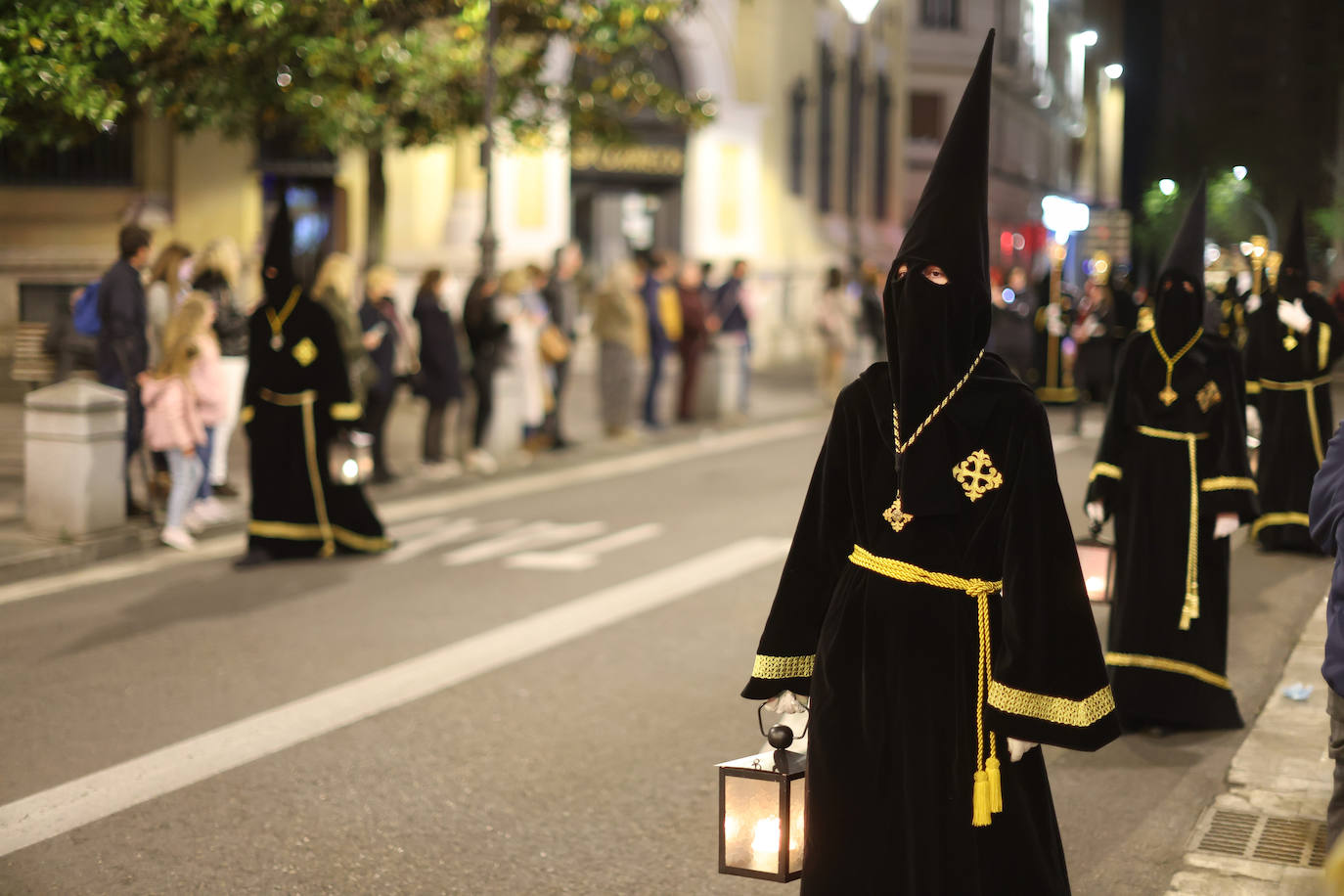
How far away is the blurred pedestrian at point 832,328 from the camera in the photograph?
75.9 ft

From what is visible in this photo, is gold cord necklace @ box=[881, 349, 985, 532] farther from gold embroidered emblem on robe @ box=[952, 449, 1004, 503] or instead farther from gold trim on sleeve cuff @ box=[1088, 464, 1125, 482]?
gold trim on sleeve cuff @ box=[1088, 464, 1125, 482]

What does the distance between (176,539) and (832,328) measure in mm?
13216

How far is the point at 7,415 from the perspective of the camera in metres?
19.2

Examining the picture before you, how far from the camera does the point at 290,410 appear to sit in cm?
1078

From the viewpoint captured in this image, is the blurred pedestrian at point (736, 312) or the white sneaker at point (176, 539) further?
the blurred pedestrian at point (736, 312)

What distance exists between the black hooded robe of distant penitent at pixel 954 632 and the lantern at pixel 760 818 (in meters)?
0.06

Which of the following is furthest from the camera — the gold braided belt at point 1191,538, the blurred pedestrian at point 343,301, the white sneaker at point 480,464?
the white sneaker at point 480,464

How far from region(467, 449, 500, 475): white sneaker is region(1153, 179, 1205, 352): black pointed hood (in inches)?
353

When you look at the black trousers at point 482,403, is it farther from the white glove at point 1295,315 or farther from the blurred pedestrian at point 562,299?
the white glove at point 1295,315

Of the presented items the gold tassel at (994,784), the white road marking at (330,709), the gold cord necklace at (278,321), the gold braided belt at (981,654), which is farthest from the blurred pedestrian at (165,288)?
the gold tassel at (994,784)

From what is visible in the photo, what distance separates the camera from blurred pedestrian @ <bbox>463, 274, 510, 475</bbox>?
15648 millimetres

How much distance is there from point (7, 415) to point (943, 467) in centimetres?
1742

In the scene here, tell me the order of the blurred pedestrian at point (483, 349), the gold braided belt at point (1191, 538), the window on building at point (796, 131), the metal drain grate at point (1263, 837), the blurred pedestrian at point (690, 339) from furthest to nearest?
the window on building at point (796, 131) → the blurred pedestrian at point (690, 339) → the blurred pedestrian at point (483, 349) → the gold braided belt at point (1191, 538) → the metal drain grate at point (1263, 837)

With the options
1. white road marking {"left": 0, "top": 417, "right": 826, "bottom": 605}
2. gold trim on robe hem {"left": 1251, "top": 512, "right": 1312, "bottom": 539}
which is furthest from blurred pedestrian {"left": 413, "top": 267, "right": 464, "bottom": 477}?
gold trim on robe hem {"left": 1251, "top": 512, "right": 1312, "bottom": 539}
